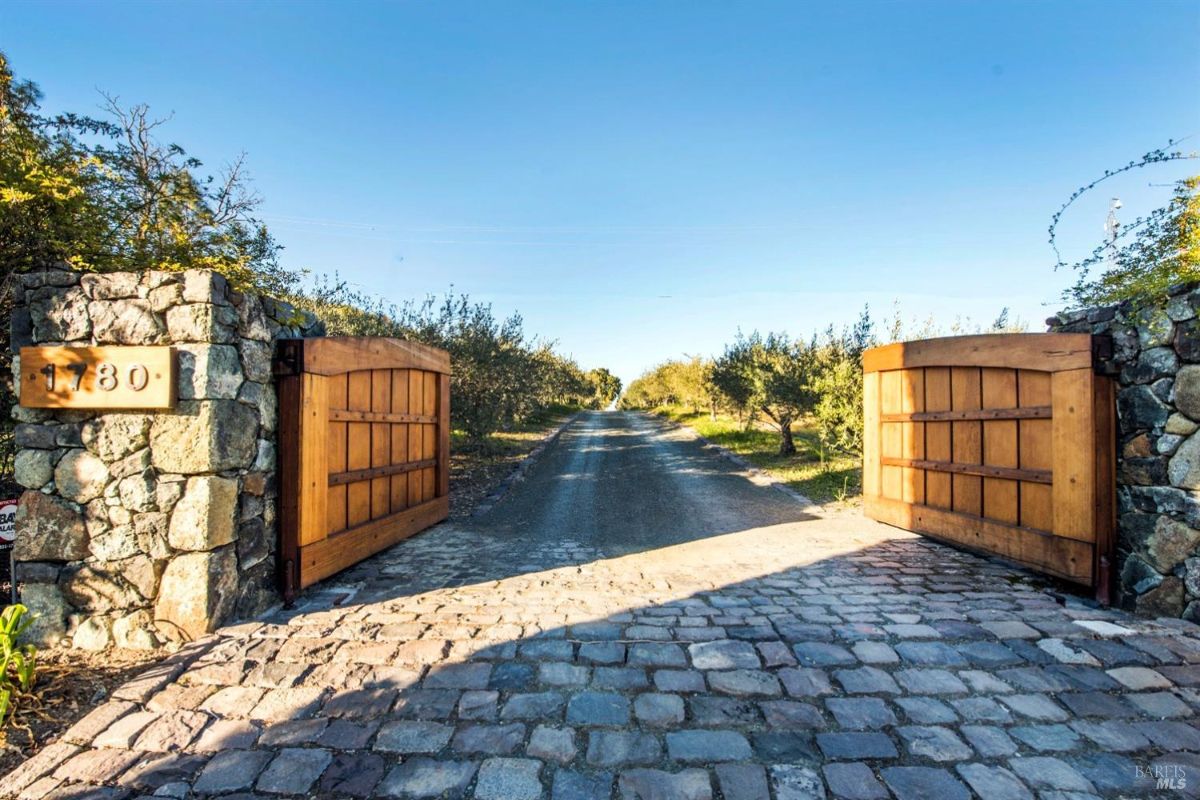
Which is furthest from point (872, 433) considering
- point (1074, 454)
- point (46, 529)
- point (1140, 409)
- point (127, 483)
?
A: point (46, 529)

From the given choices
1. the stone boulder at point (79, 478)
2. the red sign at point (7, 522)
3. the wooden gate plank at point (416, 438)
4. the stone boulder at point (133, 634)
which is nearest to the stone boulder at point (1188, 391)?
Answer: the wooden gate plank at point (416, 438)

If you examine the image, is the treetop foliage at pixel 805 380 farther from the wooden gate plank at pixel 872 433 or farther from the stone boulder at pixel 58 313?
the stone boulder at pixel 58 313

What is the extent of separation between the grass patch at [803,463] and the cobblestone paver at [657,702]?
15.0 feet

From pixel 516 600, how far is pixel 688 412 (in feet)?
87.8

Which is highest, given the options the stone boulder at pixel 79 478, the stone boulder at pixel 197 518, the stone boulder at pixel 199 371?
the stone boulder at pixel 199 371

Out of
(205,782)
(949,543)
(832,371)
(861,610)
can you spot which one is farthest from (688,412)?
(205,782)

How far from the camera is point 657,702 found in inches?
101

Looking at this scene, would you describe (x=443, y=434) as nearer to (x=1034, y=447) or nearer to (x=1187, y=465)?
(x=1034, y=447)

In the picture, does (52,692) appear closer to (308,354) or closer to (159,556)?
(159,556)

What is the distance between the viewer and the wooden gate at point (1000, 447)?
3938 mm

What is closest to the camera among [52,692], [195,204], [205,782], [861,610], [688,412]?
[205,782]

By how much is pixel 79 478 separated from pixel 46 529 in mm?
341

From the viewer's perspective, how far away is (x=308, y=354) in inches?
153

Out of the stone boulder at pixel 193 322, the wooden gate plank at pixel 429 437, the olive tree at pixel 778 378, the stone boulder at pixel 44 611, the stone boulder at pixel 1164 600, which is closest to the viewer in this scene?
the stone boulder at pixel 44 611
